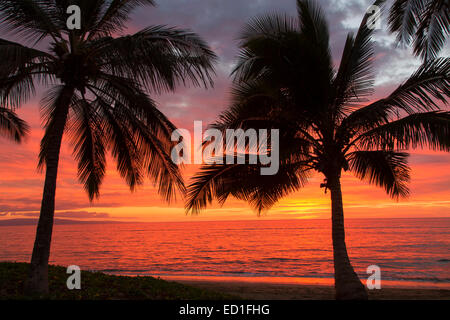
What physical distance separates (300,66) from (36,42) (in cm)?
645

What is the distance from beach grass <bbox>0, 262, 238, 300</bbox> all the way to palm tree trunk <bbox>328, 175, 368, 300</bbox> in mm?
3077

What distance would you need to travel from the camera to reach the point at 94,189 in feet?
38.0

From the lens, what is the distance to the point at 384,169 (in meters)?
10.7

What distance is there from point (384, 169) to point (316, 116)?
2788mm

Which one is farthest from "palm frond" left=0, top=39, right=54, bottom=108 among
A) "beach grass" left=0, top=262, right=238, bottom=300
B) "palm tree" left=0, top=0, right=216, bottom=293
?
"beach grass" left=0, top=262, right=238, bottom=300

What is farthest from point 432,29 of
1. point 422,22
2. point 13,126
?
point 13,126

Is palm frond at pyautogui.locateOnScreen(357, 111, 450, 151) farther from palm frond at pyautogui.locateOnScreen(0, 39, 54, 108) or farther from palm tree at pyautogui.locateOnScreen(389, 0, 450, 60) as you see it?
palm frond at pyautogui.locateOnScreen(0, 39, 54, 108)

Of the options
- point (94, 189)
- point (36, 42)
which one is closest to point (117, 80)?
point (36, 42)

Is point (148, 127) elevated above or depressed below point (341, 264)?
above

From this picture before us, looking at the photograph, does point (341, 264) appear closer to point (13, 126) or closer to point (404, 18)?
point (404, 18)

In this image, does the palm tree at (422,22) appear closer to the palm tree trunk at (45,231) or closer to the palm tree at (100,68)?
the palm tree at (100,68)

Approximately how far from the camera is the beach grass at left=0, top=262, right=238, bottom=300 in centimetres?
748

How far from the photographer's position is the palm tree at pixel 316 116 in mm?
8982
